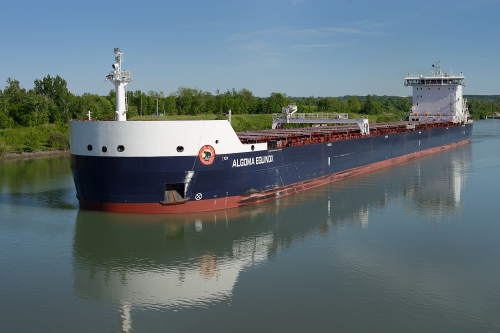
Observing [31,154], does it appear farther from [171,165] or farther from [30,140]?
[171,165]

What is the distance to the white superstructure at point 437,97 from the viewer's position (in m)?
45.3

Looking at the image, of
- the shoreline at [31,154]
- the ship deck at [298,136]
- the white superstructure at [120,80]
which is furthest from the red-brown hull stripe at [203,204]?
the shoreline at [31,154]

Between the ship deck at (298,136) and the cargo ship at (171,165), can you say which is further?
the ship deck at (298,136)

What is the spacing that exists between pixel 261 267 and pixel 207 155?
5998mm

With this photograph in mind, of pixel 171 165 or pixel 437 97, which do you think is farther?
pixel 437 97

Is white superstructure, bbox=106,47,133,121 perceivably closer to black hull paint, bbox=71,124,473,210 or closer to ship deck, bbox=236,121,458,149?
black hull paint, bbox=71,124,473,210

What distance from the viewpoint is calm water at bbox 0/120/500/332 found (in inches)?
388

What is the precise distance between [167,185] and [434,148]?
106 feet

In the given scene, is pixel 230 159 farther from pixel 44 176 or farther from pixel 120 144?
pixel 44 176

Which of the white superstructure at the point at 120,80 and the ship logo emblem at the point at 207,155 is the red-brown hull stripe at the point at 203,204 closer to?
the ship logo emblem at the point at 207,155

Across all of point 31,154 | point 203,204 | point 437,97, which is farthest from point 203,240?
point 437,97

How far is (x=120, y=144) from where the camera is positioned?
55.2 feet

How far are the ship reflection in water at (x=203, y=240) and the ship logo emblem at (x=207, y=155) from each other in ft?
7.18

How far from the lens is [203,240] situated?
50.1ft
